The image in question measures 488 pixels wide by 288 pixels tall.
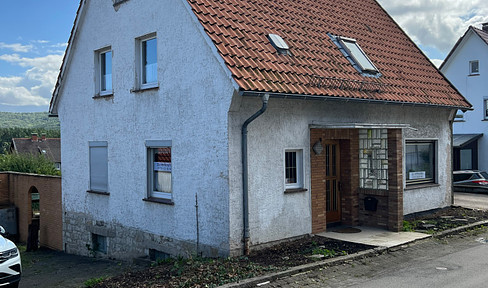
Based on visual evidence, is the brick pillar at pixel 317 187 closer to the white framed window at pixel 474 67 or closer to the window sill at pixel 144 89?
the window sill at pixel 144 89

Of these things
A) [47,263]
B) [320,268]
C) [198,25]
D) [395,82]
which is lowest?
[47,263]

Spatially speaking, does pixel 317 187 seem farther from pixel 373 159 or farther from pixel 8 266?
pixel 8 266

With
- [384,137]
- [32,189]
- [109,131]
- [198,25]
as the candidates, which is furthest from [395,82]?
[32,189]

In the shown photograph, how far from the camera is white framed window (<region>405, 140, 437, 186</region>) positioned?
13.9m

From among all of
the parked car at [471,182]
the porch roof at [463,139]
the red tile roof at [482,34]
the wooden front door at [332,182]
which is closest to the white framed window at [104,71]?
the wooden front door at [332,182]

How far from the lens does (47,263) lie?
49.5ft

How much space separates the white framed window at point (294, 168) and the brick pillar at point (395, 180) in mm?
2488

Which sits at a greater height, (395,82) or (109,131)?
(395,82)

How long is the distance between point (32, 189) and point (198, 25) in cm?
1463

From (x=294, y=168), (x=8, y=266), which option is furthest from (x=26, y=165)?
(x=294, y=168)

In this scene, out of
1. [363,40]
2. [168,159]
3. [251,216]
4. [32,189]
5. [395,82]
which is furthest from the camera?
[32,189]

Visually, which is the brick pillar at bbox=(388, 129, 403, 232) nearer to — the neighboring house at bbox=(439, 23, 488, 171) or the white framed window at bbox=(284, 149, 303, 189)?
the white framed window at bbox=(284, 149, 303, 189)

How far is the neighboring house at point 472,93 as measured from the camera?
2930cm

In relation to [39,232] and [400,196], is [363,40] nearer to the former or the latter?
[400,196]
